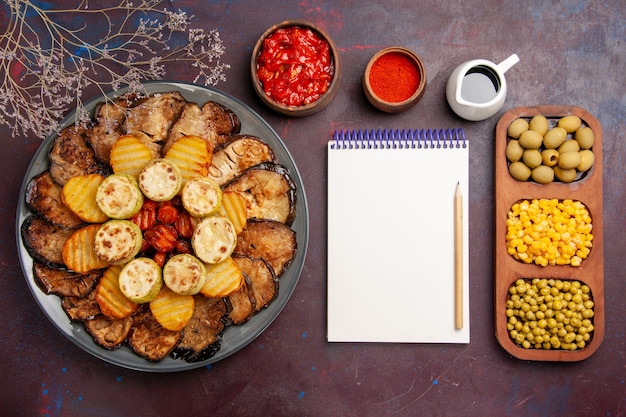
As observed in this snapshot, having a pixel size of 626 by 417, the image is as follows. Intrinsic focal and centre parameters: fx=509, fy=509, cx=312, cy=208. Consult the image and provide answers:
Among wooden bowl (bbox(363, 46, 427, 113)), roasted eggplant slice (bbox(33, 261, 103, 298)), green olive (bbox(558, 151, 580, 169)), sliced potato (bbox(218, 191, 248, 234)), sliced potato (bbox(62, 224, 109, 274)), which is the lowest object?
roasted eggplant slice (bbox(33, 261, 103, 298))

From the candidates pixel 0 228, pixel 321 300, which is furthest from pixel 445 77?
pixel 0 228

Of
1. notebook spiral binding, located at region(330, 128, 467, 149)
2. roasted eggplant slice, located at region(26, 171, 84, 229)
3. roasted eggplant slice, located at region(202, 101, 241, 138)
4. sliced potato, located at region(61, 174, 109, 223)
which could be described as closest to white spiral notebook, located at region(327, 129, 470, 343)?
notebook spiral binding, located at region(330, 128, 467, 149)

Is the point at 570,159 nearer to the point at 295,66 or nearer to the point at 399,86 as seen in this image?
the point at 399,86

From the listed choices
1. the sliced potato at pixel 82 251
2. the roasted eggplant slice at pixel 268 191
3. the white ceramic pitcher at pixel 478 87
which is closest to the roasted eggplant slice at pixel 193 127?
the roasted eggplant slice at pixel 268 191

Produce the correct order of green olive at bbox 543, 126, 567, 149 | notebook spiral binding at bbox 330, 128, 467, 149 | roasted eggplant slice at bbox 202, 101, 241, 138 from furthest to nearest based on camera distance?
notebook spiral binding at bbox 330, 128, 467, 149 → green olive at bbox 543, 126, 567, 149 → roasted eggplant slice at bbox 202, 101, 241, 138

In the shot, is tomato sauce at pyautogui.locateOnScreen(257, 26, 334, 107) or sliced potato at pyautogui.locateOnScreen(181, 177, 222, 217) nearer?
sliced potato at pyautogui.locateOnScreen(181, 177, 222, 217)

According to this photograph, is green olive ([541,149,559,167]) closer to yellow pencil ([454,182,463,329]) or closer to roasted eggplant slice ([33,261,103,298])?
yellow pencil ([454,182,463,329])

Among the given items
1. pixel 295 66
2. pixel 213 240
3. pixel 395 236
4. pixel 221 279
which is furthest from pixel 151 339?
pixel 295 66
